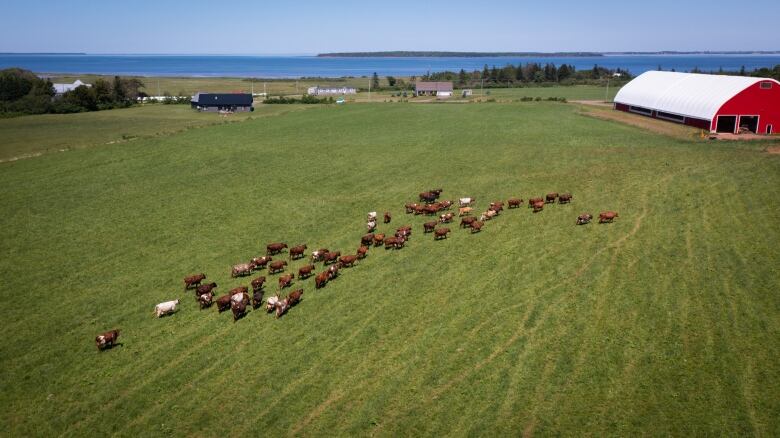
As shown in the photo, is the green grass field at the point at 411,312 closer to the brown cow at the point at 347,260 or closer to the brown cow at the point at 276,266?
the brown cow at the point at 347,260

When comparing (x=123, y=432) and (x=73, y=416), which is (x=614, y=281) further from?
(x=73, y=416)

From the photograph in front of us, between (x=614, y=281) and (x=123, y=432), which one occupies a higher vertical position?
(x=614, y=281)

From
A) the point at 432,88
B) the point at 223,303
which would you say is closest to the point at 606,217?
the point at 223,303

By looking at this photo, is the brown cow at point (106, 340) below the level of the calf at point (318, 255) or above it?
below

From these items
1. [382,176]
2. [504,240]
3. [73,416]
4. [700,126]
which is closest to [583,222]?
[504,240]

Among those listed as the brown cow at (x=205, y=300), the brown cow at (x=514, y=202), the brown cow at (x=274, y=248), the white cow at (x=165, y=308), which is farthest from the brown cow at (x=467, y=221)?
the white cow at (x=165, y=308)
